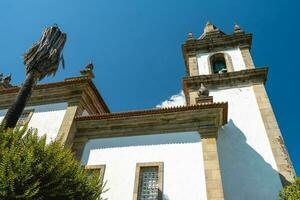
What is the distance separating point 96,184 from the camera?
27.6 ft

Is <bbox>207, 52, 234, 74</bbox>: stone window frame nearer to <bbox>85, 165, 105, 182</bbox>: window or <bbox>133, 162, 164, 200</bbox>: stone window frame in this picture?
<bbox>133, 162, 164, 200</bbox>: stone window frame

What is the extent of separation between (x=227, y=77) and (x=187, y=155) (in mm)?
7561

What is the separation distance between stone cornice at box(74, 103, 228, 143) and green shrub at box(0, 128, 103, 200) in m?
4.65

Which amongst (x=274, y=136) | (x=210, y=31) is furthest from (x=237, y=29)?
(x=274, y=136)

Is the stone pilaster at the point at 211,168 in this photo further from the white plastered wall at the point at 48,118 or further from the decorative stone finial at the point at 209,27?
the decorative stone finial at the point at 209,27

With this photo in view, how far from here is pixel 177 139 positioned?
11906mm

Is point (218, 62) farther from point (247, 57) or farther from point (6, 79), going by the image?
point (6, 79)

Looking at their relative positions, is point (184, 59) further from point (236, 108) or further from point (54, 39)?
point (54, 39)

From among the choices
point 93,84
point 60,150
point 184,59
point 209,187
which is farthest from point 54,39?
point 184,59

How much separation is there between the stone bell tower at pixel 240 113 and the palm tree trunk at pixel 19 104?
24.7 feet

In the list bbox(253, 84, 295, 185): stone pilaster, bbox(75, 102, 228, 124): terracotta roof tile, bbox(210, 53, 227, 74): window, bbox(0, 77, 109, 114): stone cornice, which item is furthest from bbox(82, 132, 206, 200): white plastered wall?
bbox(210, 53, 227, 74): window

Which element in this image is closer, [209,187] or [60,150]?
[60,150]

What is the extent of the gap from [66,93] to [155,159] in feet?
20.0

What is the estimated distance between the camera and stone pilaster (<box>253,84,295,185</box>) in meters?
12.0
